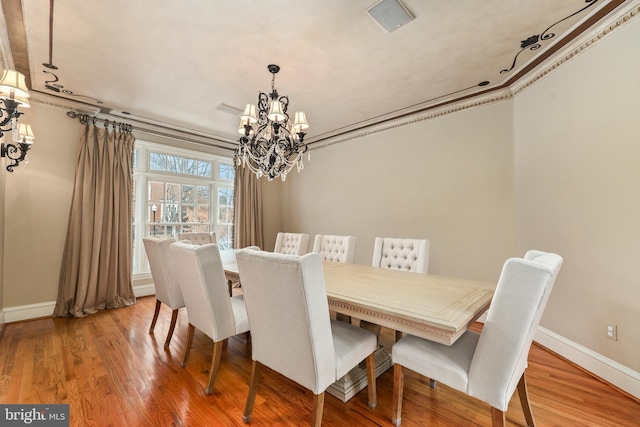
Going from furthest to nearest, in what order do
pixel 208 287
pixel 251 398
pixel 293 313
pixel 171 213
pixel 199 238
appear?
pixel 171 213 < pixel 199 238 < pixel 208 287 < pixel 251 398 < pixel 293 313

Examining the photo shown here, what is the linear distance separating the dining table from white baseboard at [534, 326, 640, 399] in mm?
1145

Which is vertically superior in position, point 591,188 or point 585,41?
point 585,41

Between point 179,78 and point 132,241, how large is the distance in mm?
2544

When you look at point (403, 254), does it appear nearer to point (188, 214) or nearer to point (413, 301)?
point (413, 301)

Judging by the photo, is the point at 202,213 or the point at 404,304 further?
the point at 202,213

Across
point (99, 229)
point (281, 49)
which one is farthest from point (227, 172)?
point (281, 49)

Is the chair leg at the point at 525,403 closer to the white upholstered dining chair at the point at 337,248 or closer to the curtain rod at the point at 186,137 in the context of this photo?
the white upholstered dining chair at the point at 337,248

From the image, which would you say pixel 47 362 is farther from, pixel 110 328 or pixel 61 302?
pixel 61 302

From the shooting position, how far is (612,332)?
203 cm

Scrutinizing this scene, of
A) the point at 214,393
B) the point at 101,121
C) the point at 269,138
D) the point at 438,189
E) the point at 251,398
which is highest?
the point at 101,121

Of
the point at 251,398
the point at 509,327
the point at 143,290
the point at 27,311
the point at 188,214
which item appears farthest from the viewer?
the point at 188,214

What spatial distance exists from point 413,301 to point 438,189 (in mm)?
2420

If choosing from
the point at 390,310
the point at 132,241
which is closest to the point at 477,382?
the point at 390,310

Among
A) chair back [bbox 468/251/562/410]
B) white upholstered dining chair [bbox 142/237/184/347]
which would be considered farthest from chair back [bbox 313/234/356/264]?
chair back [bbox 468/251/562/410]
